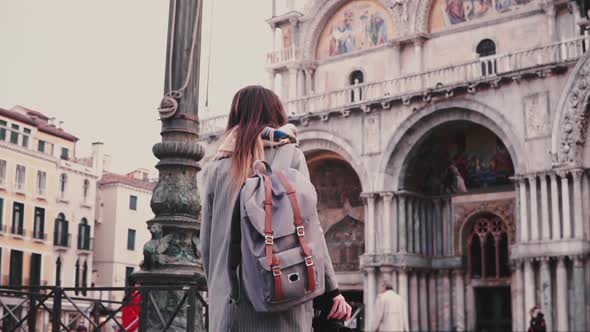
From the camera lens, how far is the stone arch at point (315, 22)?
1123 inches

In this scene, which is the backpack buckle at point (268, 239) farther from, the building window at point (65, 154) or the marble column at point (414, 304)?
the building window at point (65, 154)

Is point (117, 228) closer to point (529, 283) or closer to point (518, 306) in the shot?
point (518, 306)

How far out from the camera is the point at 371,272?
2355cm

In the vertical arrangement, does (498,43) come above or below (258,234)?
above

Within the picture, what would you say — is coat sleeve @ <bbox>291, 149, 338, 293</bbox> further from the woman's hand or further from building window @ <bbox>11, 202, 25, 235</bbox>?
building window @ <bbox>11, 202, 25, 235</bbox>

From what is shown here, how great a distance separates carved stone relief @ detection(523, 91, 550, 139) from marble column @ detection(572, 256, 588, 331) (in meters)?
3.34

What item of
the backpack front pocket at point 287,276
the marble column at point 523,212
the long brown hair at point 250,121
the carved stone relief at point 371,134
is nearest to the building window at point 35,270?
the carved stone relief at point 371,134

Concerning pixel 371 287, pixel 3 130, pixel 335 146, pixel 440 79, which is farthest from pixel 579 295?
pixel 3 130

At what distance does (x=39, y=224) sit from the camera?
125 feet

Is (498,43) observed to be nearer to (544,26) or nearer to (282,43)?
(544,26)

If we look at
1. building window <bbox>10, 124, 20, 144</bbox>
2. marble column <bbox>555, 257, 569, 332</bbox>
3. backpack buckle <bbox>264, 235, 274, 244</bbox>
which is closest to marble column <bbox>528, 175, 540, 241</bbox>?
marble column <bbox>555, 257, 569, 332</bbox>

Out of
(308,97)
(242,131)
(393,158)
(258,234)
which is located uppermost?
(308,97)

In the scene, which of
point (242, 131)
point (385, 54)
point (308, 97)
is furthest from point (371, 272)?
point (242, 131)

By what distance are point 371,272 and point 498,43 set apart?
7.63 m
